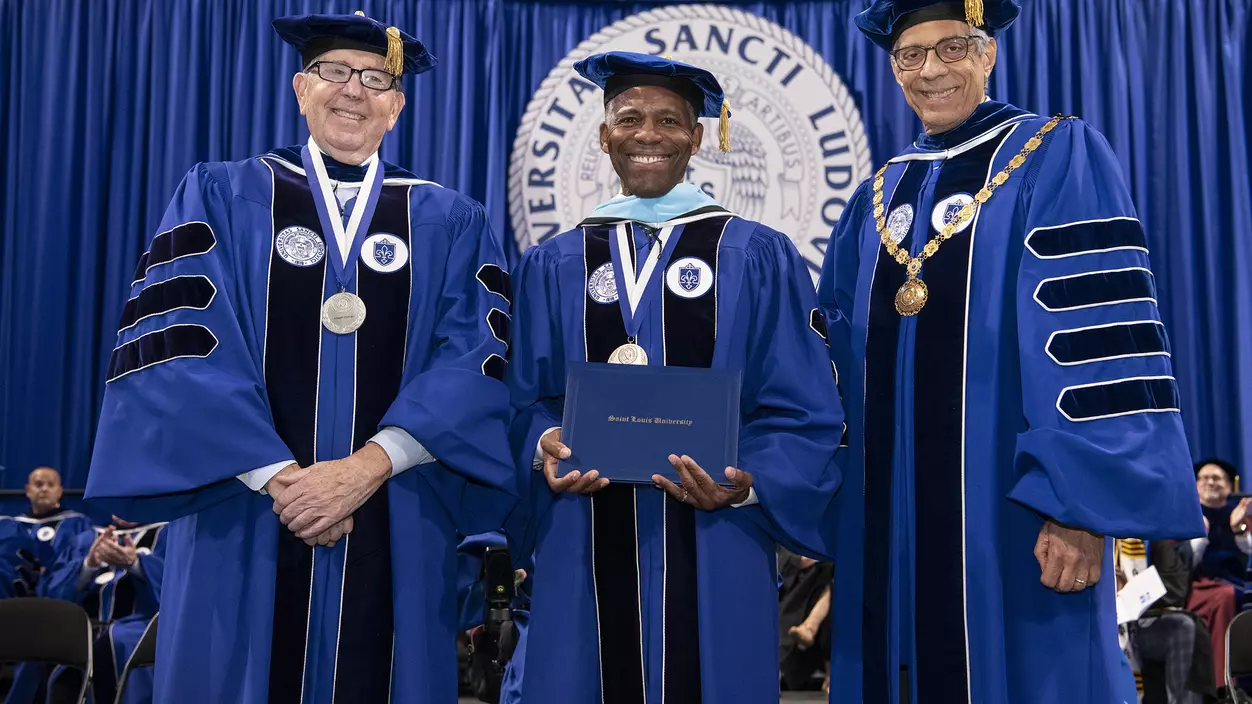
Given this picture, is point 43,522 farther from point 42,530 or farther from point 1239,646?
point 1239,646

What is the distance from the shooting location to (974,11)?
2896mm

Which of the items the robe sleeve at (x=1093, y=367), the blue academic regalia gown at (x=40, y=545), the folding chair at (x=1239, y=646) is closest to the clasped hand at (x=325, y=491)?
the robe sleeve at (x=1093, y=367)

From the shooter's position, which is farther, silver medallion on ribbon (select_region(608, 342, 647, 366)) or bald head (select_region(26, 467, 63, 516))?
bald head (select_region(26, 467, 63, 516))

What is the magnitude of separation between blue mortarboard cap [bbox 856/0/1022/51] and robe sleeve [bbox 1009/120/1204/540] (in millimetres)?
365

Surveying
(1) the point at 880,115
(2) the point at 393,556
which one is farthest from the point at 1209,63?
(2) the point at 393,556

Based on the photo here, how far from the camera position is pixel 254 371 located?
2.70 m

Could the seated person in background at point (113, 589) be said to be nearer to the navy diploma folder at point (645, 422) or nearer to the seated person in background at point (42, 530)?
the seated person in background at point (42, 530)

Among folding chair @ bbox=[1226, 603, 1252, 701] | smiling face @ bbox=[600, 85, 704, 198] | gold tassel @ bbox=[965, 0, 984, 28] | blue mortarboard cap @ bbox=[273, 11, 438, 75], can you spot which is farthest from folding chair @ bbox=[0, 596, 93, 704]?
folding chair @ bbox=[1226, 603, 1252, 701]

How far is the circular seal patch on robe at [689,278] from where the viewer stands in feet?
9.59

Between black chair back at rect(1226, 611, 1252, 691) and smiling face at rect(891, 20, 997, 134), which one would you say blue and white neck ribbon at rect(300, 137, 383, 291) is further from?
black chair back at rect(1226, 611, 1252, 691)

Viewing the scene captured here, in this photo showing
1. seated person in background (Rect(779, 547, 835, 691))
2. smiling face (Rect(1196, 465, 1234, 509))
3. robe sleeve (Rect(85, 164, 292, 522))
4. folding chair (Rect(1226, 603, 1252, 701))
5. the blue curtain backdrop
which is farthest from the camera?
the blue curtain backdrop

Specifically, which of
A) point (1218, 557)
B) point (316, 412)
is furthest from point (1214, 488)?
point (316, 412)

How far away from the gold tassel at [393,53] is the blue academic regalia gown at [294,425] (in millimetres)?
324

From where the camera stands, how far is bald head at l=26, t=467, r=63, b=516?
7.78m
